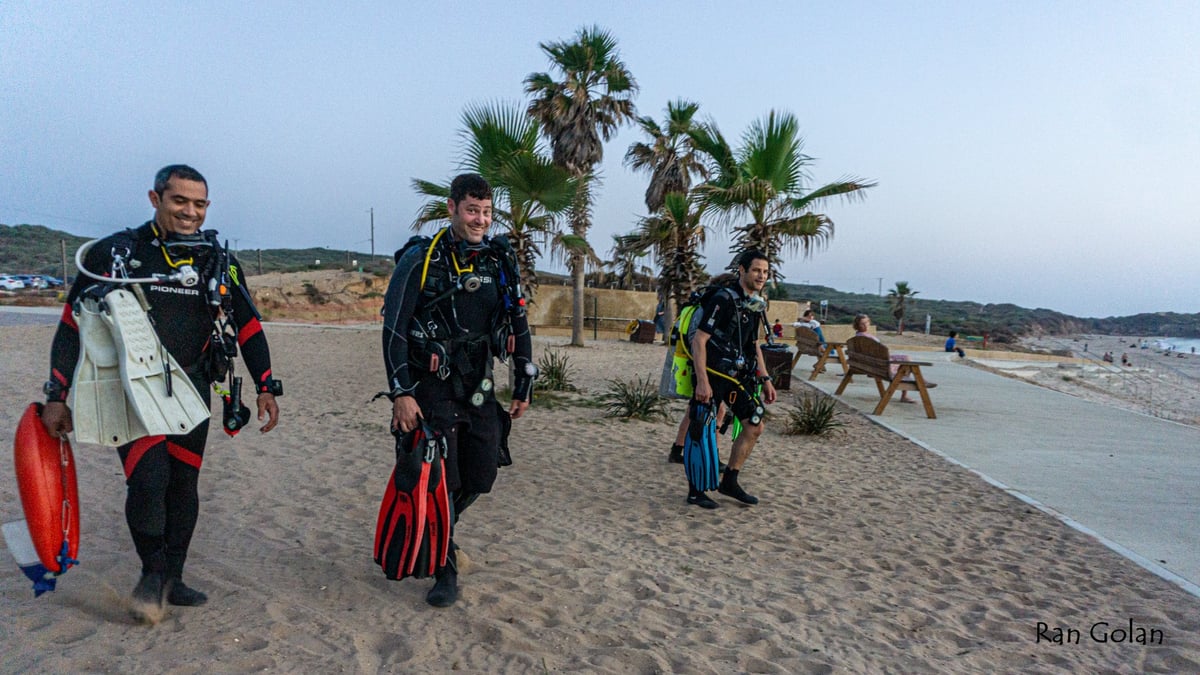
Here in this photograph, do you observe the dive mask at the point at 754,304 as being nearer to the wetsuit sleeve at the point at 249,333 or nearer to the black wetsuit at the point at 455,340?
the black wetsuit at the point at 455,340

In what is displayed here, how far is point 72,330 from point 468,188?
5.30 feet

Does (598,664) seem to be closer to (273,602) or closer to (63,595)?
(273,602)

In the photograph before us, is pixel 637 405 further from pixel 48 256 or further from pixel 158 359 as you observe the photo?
pixel 48 256

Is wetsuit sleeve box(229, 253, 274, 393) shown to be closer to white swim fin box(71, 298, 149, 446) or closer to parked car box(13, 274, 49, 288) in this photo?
white swim fin box(71, 298, 149, 446)

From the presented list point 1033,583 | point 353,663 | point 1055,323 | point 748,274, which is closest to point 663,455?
point 748,274

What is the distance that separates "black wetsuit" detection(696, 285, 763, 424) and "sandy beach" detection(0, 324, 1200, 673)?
2.56 ft

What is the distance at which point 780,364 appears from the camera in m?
10.9

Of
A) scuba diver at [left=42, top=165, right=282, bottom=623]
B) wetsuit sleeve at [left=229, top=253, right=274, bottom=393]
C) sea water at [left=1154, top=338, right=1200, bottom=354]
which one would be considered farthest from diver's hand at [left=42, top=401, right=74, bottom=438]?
sea water at [left=1154, top=338, right=1200, bottom=354]

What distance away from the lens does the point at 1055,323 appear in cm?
9212

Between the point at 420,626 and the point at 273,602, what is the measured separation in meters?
0.68

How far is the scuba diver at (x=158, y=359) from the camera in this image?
256 cm

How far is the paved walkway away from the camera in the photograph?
4520mm

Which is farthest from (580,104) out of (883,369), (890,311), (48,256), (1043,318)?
(1043,318)

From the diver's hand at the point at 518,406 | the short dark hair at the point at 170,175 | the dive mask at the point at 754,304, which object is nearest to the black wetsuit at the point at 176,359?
the short dark hair at the point at 170,175
